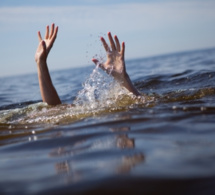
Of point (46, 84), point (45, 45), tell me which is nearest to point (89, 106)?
point (46, 84)

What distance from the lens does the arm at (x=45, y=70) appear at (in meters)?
5.68

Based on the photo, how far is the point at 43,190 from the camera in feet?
6.60

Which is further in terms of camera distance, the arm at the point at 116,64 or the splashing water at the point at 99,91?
the splashing water at the point at 99,91

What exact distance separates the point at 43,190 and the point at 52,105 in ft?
12.8

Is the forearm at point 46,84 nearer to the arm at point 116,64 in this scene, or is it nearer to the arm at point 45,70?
the arm at point 45,70

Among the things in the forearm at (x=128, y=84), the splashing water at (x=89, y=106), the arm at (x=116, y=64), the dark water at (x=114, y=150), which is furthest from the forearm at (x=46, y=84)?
the forearm at (x=128, y=84)

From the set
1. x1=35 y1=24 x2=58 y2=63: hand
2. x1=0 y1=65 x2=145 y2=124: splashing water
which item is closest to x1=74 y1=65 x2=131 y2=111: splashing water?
x1=0 y1=65 x2=145 y2=124: splashing water

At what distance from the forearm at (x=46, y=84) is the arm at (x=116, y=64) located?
0.87 m

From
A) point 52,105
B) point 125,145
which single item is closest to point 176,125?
point 125,145

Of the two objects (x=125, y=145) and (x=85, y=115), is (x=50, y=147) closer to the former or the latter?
(x=125, y=145)

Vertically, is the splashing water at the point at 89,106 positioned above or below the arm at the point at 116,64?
below

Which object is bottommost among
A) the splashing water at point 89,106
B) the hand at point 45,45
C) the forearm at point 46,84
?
the splashing water at point 89,106

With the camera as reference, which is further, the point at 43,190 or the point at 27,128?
the point at 27,128

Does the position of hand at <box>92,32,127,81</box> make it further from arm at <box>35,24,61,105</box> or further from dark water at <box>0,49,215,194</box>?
arm at <box>35,24,61,105</box>
